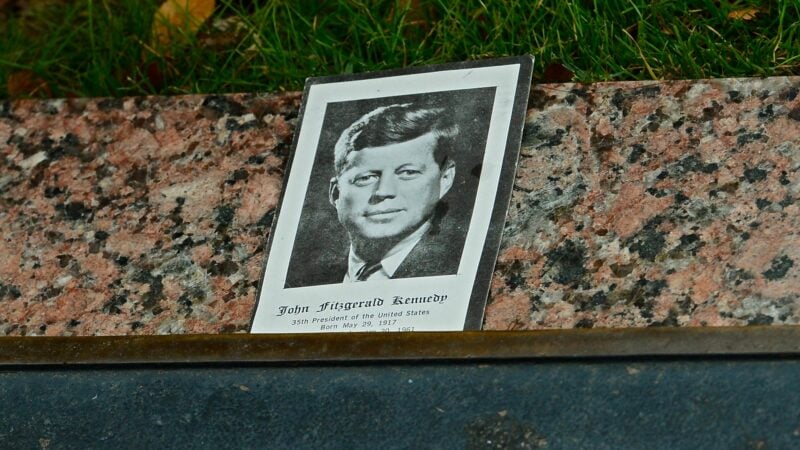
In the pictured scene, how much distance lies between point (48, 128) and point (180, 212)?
0.27 metres

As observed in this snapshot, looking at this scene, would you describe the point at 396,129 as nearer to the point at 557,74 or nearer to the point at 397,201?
the point at 397,201

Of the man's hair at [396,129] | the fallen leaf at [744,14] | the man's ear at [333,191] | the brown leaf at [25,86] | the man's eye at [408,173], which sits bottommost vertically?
the brown leaf at [25,86]

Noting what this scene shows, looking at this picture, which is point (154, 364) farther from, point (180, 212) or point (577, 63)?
point (577, 63)

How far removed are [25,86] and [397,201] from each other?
68 centimetres

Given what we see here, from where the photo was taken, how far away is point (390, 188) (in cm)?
138

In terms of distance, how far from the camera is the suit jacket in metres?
1.31

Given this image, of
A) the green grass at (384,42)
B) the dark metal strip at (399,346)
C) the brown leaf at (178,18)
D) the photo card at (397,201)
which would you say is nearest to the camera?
the dark metal strip at (399,346)

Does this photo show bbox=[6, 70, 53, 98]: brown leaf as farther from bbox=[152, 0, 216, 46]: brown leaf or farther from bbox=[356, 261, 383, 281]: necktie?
bbox=[356, 261, 383, 281]: necktie

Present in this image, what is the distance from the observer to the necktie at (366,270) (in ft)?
4.35

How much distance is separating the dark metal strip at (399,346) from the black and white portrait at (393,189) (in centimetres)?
9

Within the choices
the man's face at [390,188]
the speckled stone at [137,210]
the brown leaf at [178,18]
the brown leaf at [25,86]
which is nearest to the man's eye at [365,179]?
the man's face at [390,188]

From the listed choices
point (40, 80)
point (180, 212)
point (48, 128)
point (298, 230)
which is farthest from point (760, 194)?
point (40, 80)

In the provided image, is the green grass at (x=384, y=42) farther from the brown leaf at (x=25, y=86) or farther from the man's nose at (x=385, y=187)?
the man's nose at (x=385, y=187)

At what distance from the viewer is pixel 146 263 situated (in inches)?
55.2
